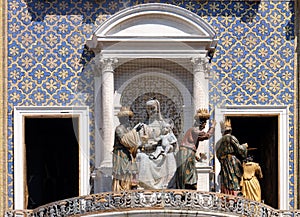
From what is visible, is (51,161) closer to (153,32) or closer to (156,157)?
(153,32)

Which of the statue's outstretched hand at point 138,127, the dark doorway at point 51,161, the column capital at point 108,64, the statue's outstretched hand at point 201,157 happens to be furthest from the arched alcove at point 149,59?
the dark doorway at point 51,161

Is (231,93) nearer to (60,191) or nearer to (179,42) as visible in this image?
(179,42)

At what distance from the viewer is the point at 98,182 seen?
109ft

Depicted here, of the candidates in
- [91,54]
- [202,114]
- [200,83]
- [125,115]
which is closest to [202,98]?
[200,83]

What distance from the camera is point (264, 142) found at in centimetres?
3481

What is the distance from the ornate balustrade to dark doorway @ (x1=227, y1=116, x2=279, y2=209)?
2047mm

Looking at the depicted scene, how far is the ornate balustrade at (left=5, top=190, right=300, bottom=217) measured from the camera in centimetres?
3194

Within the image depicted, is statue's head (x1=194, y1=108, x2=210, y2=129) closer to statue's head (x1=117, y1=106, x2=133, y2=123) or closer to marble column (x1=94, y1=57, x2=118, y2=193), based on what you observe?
statue's head (x1=117, y1=106, x2=133, y2=123)

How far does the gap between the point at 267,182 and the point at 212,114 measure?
5.50ft

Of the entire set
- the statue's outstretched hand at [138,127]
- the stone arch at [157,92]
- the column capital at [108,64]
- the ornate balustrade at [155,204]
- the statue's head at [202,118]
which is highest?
the column capital at [108,64]

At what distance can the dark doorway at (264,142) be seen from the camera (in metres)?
34.2

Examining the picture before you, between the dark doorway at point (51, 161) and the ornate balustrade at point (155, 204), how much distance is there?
2.68 metres

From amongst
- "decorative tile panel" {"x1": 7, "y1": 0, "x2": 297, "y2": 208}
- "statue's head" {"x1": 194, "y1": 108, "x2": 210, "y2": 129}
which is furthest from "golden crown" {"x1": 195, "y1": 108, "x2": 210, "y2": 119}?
"decorative tile panel" {"x1": 7, "y1": 0, "x2": 297, "y2": 208}

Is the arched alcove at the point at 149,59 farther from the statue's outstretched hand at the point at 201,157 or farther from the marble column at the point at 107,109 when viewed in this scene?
the statue's outstretched hand at the point at 201,157
